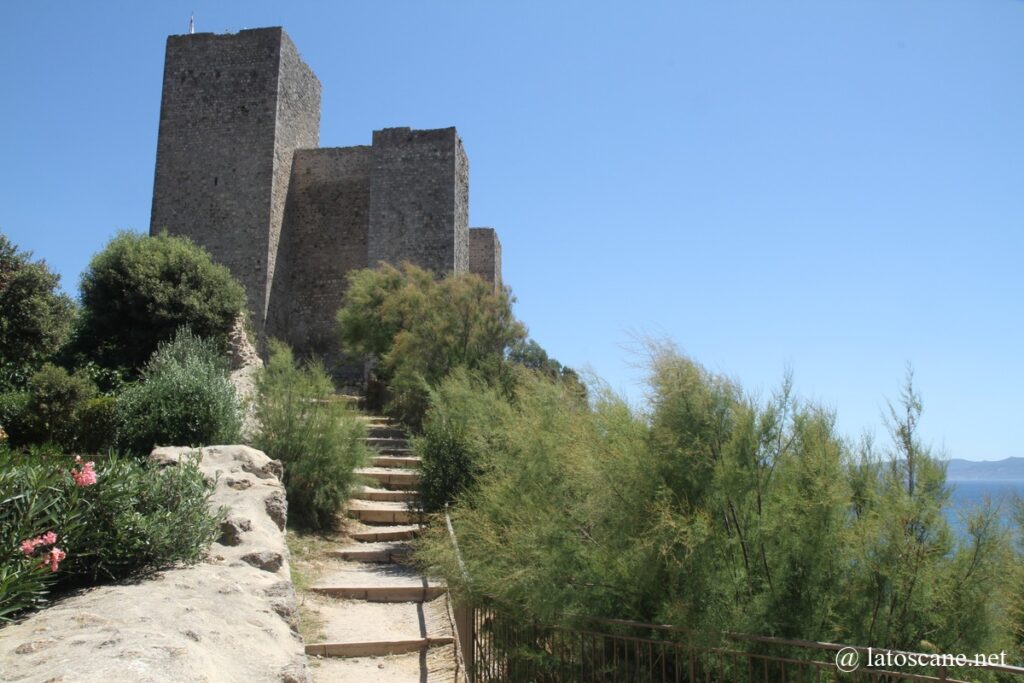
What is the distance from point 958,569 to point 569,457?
6.83ft

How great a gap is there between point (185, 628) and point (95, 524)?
1068 mm

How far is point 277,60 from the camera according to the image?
1972 centimetres

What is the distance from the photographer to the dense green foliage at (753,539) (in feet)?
11.4

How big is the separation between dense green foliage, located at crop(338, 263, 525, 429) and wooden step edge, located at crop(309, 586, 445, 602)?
4362 mm

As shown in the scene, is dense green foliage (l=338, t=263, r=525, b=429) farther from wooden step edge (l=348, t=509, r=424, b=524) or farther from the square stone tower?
the square stone tower

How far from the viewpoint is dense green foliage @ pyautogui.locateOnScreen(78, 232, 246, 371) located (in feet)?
42.2

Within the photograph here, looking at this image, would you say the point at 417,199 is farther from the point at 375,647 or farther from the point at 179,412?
the point at 375,647

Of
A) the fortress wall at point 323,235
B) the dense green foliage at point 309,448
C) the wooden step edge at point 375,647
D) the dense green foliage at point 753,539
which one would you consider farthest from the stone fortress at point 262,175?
the dense green foliage at point 753,539

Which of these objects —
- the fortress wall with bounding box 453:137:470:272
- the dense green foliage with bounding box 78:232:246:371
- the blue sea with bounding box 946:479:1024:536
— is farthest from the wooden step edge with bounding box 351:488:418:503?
the fortress wall with bounding box 453:137:470:272

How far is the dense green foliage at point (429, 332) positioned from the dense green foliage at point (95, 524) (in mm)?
6665

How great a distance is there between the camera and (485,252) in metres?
26.1

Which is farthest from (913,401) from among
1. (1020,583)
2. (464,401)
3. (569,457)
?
(464,401)

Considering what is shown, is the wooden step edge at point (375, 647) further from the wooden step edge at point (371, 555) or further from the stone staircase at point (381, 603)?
the wooden step edge at point (371, 555)

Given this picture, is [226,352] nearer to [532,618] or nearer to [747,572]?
[532,618]
